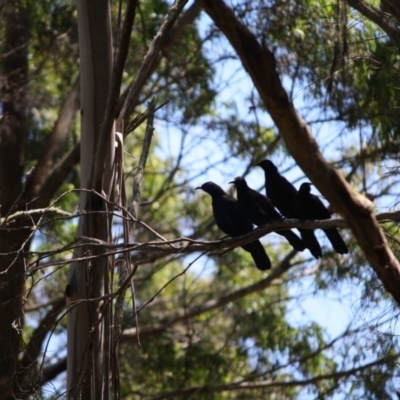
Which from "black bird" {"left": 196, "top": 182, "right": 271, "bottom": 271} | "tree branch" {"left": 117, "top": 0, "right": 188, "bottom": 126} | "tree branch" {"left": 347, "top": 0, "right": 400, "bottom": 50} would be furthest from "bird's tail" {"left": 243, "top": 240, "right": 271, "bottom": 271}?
"tree branch" {"left": 347, "top": 0, "right": 400, "bottom": 50}

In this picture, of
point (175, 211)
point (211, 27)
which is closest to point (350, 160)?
point (211, 27)

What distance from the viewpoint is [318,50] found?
28.9ft

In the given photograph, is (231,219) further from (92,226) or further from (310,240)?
(92,226)

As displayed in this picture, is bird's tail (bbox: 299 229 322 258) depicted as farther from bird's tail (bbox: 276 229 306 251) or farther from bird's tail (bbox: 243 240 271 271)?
bird's tail (bbox: 243 240 271 271)

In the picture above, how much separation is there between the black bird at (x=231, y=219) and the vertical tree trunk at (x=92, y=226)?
4.02 ft

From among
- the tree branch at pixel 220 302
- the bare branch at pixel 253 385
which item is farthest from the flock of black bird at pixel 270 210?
the tree branch at pixel 220 302

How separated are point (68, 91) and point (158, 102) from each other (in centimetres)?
156

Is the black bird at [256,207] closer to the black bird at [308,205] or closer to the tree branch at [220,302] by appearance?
the black bird at [308,205]

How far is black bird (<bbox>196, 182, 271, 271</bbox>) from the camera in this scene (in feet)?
23.1

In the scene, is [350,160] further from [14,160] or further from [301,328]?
[14,160]

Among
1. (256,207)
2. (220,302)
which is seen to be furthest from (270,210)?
(220,302)

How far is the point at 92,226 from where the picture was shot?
6.34 meters

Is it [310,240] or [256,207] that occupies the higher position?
[256,207]

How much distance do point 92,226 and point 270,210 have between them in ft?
4.59
